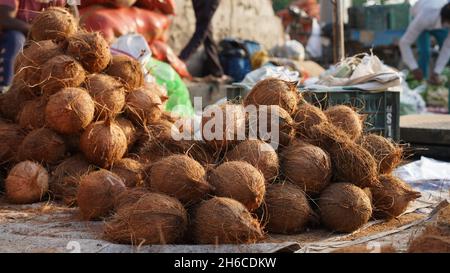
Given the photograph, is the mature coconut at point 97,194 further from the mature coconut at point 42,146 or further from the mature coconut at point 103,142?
the mature coconut at point 42,146

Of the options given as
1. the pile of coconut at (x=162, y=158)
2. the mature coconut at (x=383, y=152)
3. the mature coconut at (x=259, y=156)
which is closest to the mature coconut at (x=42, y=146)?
the pile of coconut at (x=162, y=158)

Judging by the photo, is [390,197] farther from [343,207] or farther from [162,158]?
[162,158]

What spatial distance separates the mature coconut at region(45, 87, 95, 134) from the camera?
12.6 feet

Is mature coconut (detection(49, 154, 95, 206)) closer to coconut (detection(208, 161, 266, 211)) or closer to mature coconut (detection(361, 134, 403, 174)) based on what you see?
coconut (detection(208, 161, 266, 211))

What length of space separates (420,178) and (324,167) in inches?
73.5

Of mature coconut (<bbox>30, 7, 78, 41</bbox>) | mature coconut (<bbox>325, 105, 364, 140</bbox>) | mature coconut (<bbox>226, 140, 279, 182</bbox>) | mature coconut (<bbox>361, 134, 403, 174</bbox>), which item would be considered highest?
mature coconut (<bbox>30, 7, 78, 41</bbox>)

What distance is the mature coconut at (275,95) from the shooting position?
141 inches

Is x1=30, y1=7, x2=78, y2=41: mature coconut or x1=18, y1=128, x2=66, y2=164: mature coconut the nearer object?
x1=18, y1=128, x2=66, y2=164: mature coconut

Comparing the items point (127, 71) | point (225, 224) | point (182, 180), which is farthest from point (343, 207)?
point (127, 71)

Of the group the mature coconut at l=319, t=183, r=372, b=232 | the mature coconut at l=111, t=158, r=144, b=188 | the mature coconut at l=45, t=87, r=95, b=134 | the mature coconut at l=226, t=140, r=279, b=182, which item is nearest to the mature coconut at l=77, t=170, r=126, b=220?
the mature coconut at l=111, t=158, r=144, b=188

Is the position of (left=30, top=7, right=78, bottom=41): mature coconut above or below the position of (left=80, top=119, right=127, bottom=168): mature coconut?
above

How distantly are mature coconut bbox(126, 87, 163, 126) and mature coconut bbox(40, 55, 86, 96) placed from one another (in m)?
0.34

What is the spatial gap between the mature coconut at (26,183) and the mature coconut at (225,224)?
1.39 metres

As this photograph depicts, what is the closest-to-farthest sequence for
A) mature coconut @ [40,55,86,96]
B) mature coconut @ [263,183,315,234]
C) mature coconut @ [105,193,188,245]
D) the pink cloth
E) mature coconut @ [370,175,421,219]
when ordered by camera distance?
mature coconut @ [105,193,188,245] < mature coconut @ [263,183,315,234] < mature coconut @ [370,175,421,219] < mature coconut @ [40,55,86,96] < the pink cloth
